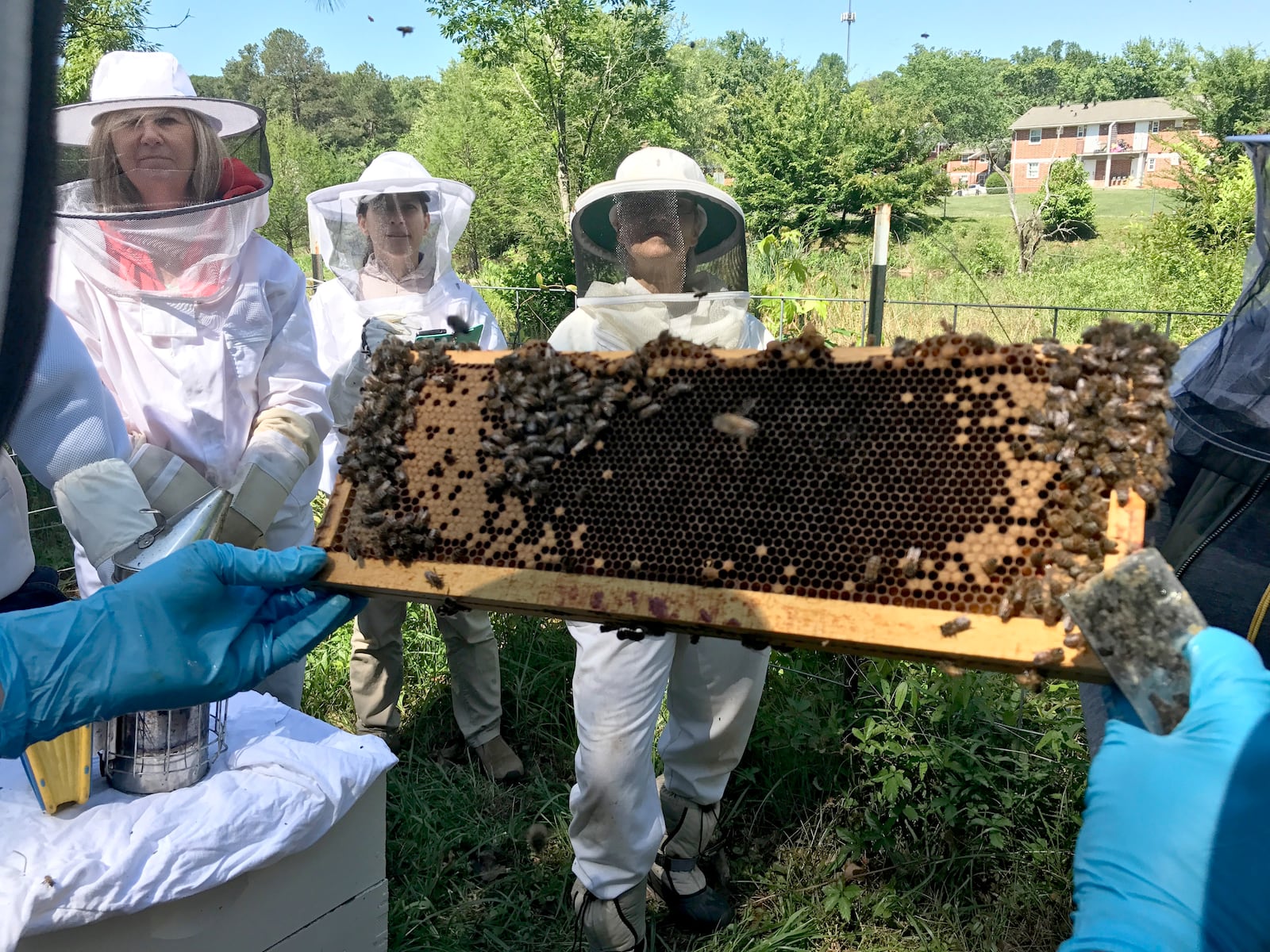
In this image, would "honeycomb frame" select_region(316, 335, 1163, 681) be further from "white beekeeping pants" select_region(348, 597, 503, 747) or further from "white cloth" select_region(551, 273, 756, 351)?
"white beekeeping pants" select_region(348, 597, 503, 747)

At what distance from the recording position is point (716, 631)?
1.87 metres

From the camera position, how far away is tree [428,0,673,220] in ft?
55.9

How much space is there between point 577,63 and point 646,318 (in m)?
17.1

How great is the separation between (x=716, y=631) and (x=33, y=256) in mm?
1410

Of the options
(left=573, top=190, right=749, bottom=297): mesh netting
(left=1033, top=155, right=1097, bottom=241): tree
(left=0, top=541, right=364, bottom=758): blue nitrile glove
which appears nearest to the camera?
(left=0, top=541, right=364, bottom=758): blue nitrile glove

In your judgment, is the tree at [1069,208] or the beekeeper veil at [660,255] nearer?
the beekeeper veil at [660,255]

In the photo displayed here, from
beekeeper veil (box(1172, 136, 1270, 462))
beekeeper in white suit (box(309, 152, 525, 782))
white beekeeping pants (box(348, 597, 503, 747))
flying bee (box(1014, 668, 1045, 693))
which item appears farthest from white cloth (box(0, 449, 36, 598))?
beekeeper veil (box(1172, 136, 1270, 462))

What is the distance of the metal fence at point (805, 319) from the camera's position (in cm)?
757

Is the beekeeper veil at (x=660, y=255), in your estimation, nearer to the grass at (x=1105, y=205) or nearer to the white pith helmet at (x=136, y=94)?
the white pith helmet at (x=136, y=94)

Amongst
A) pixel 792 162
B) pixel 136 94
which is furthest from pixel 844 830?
pixel 792 162

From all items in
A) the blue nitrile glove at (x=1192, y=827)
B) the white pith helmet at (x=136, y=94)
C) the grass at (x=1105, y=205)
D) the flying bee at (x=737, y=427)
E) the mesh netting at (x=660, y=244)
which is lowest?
the blue nitrile glove at (x=1192, y=827)

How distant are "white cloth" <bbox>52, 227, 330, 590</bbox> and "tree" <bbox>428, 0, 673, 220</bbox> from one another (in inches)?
605

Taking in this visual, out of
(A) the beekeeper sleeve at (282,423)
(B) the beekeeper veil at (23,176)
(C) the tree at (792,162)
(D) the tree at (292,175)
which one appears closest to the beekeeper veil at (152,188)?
(A) the beekeeper sleeve at (282,423)

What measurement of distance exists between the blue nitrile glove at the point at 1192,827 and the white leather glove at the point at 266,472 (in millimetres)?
3079
